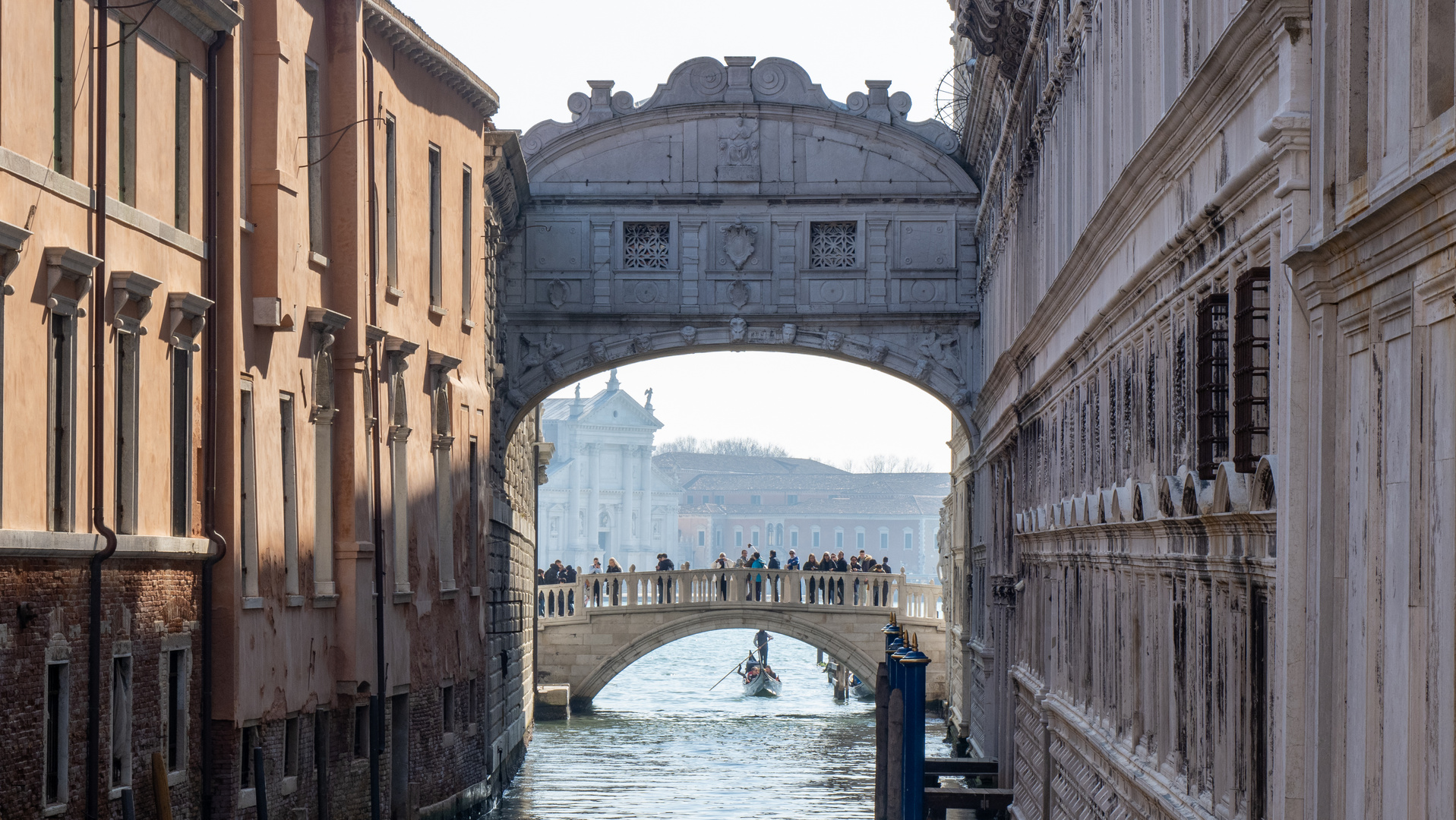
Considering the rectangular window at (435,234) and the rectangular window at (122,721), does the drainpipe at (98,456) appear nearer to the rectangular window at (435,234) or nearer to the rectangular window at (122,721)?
the rectangular window at (122,721)

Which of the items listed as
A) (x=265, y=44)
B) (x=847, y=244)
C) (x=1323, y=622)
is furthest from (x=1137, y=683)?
(x=847, y=244)

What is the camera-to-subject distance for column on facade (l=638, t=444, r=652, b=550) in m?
92.1

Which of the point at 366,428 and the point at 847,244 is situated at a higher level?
the point at 847,244

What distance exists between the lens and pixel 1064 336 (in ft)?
40.2

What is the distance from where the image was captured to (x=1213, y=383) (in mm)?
7070

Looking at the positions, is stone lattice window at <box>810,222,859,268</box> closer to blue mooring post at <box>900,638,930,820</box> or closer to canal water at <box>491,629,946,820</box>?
canal water at <box>491,629,946,820</box>

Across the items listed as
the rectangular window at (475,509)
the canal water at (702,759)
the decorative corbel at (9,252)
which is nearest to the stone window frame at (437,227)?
the rectangular window at (475,509)

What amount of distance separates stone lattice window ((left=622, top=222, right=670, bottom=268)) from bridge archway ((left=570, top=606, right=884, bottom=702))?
11348 mm

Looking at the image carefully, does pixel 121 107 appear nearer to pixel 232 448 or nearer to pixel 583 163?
pixel 232 448

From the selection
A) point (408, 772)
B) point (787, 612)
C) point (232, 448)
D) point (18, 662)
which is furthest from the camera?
point (787, 612)

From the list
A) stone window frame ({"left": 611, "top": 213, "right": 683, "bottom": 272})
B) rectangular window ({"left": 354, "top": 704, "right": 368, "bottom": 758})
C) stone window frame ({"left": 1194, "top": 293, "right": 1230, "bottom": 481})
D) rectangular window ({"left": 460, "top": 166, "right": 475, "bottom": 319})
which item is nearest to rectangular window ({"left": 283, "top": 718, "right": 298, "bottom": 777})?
rectangular window ({"left": 354, "top": 704, "right": 368, "bottom": 758})

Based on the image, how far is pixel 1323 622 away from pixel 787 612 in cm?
2662

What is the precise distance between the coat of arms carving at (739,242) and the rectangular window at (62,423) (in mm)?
12101

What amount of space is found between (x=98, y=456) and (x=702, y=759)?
1596 cm
